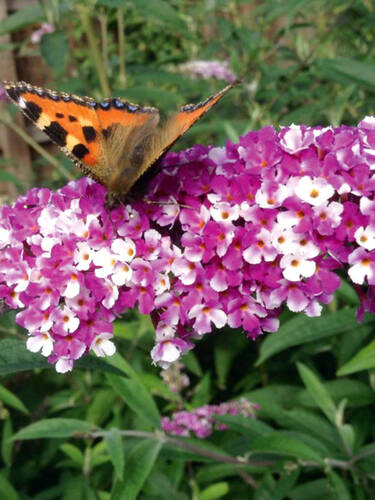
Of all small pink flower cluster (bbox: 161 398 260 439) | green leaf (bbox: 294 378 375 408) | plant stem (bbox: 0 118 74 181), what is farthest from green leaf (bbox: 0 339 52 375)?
plant stem (bbox: 0 118 74 181)

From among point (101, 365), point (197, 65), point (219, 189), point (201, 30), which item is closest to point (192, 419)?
point (101, 365)

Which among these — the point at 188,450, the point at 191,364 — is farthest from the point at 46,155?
the point at 188,450

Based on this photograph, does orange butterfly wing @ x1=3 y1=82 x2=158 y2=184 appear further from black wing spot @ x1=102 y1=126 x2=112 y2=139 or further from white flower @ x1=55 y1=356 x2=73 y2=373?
white flower @ x1=55 y1=356 x2=73 y2=373

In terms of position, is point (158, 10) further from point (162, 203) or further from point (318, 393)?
point (318, 393)

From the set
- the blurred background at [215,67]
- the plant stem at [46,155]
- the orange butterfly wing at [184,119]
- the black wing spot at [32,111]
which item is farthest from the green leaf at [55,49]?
the orange butterfly wing at [184,119]

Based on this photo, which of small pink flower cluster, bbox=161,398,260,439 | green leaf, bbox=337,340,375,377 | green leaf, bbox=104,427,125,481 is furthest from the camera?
small pink flower cluster, bbox=161,398,260,439

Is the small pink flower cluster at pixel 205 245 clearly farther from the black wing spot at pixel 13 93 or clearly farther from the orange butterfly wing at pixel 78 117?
the black wing spot at pixel 13 93

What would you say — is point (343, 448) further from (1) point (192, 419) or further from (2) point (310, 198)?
(2) point (310, 198)
